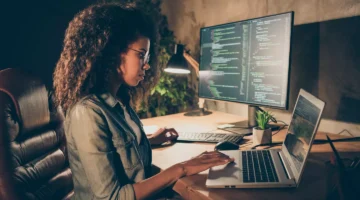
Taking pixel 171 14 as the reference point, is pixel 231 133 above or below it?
below

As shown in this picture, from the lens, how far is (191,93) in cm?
248

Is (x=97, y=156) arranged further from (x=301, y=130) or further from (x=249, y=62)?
(x=249, y=62)

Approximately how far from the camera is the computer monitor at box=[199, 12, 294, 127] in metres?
1.26

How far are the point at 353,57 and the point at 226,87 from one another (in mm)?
608

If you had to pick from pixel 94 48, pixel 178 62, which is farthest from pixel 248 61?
pixel 94 48

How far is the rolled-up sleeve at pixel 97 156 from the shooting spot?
829mm

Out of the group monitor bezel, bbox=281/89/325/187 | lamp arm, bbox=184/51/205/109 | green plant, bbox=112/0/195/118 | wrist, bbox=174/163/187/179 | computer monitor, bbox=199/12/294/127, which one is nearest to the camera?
monitor bezel, bbox=281/89/325/187

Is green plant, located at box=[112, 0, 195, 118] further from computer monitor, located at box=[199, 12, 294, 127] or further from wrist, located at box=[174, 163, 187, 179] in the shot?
wrist, located at box=[174, 163, 187, 179]

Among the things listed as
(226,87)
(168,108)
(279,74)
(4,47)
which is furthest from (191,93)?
(4,47)

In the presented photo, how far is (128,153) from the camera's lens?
93 centimetres

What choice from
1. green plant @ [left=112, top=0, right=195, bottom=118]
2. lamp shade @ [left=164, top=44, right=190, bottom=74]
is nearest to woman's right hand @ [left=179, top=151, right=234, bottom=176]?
lamp shade @ [left=164, top=44, right=190, bottom=74]

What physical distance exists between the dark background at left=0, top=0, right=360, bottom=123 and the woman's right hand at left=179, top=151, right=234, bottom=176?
0.63m

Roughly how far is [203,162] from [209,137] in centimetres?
40

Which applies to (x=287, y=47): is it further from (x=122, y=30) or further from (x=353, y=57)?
(x=122, y=30)
